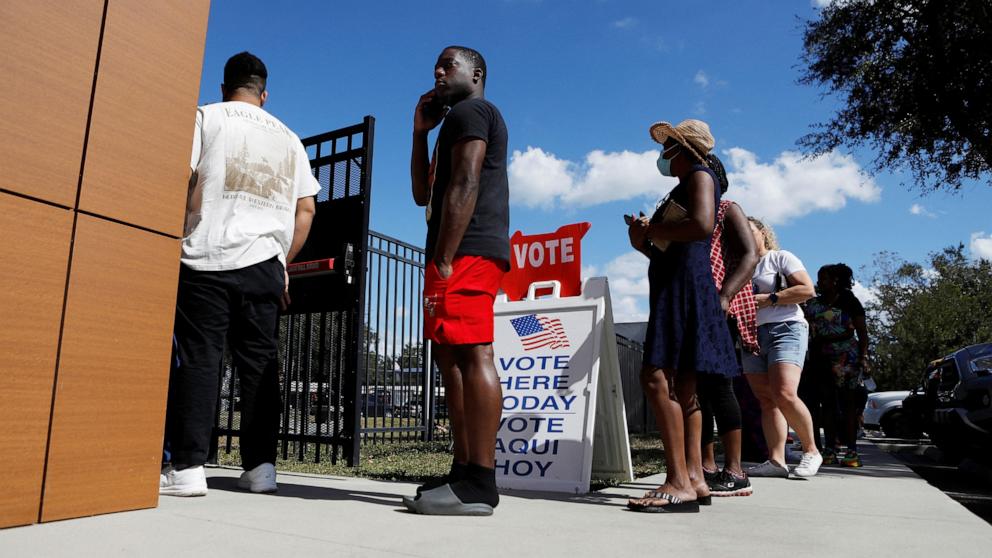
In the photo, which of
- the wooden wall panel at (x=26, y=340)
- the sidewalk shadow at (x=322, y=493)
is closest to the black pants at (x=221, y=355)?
the sidewalk shadow at (x=322, y=493)

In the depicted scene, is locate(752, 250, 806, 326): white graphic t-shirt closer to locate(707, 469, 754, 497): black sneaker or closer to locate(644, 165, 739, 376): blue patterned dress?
locate(707, 469, 754, 497): black sneaker

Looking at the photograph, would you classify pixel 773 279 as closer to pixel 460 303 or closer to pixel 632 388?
pixel 460 303

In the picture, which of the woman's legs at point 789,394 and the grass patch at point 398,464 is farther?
the woman's legs at point 789,394

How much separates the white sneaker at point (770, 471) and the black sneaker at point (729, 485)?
1.24m

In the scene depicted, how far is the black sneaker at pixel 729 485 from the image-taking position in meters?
3.64

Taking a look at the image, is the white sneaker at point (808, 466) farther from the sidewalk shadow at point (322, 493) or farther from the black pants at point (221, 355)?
the black pants at point (221, 355)

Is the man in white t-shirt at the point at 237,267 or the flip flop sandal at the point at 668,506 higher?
the man in white t-shirt at the point at 237,267

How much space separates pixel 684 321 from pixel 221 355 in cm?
220

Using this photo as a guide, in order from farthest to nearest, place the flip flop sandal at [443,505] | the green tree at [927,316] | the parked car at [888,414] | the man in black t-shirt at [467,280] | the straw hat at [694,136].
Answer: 1. the green tree at [927,316]
2. the parked car at [888,414]
3. the straw hat at [694,136]
4. the man in black t-shirt at [467,280]
5. the flip flop sandal at [443,505]

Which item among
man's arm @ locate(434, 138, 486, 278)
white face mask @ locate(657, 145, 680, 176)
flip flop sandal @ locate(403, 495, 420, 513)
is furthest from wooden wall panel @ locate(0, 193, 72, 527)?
white face mask @ locate(657, 145, 680, 176)

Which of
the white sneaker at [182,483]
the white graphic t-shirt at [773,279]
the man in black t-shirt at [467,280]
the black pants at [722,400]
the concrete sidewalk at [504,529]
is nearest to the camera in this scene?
the concrete sidewalk at [504,529]

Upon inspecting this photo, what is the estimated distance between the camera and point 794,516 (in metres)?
2.95

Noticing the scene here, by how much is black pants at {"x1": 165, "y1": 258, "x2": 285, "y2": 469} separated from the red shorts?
92cm

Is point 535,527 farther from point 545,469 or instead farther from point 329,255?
point 329,255
